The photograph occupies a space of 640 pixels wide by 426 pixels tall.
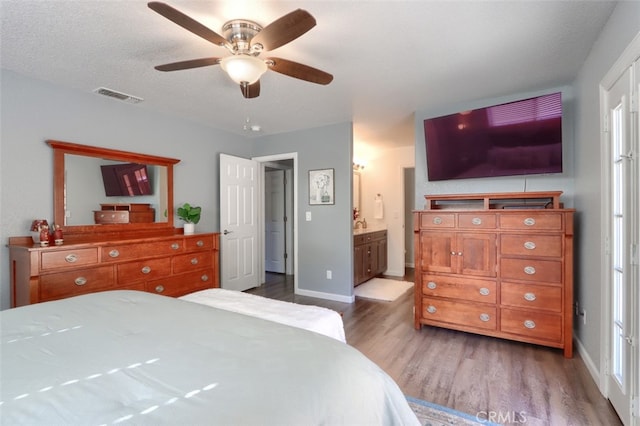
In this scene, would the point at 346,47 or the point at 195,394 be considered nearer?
the point at 195,394

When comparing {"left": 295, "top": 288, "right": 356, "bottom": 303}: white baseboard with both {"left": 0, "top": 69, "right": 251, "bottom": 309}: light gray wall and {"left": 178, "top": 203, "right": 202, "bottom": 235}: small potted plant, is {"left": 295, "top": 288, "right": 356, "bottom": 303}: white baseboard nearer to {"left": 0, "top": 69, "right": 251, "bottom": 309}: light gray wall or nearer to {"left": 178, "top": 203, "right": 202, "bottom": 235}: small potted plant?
{"left": 178, "top": 203, "right": 202, "bottom": 235}: small potted plant

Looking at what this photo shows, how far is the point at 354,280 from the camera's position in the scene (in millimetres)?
4367

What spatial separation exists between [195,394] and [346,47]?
2.25 m

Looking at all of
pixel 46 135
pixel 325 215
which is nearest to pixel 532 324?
pixel 325 215

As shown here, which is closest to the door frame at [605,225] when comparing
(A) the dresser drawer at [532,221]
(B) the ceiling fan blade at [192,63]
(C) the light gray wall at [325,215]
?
(A) the dresser drawer at [532,221]

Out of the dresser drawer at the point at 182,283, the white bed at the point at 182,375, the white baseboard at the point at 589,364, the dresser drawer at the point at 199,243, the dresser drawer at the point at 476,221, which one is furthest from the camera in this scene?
the dresser drawer at the point at 199,243

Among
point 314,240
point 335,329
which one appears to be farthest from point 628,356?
point 314,240

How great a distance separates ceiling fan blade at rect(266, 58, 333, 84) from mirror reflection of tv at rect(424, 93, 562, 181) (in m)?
1.61

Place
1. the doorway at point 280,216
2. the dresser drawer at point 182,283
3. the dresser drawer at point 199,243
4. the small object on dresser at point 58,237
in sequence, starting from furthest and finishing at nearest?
the doorway at point 280,216
the dresser drawer at point 199,243
the dresser drawer at point 182,283
the small object on dresser at point 58,237

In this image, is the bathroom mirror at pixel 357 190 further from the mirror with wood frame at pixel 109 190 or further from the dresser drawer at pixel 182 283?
the mirror with wood frame at pixel 109 190

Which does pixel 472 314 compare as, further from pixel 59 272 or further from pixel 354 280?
pixel 59 272

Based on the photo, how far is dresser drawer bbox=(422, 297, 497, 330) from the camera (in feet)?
9.00

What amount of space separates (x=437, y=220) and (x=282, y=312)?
189cm

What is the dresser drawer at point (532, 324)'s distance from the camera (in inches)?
98.3
